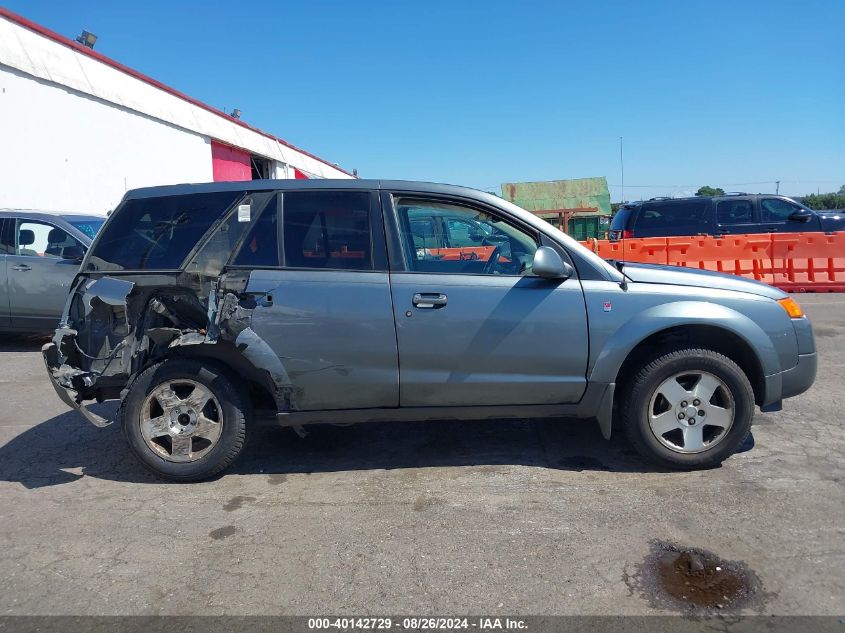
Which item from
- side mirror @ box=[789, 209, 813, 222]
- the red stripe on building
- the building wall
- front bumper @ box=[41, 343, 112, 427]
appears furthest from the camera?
the red stripe on building

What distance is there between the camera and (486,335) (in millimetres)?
3900

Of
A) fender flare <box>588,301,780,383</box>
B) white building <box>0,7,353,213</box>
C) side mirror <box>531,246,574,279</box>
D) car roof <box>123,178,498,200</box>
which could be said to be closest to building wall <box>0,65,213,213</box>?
white building <box>0,7,353,213</box>

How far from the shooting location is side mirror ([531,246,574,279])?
3.82 metres

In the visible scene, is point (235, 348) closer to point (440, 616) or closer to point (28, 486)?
point (28, 486)

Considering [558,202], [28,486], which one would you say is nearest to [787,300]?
[28,486]

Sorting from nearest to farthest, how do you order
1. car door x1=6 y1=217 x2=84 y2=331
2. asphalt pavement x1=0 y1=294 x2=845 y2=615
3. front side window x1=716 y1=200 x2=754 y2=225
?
asphalt pavement x1=0 y1=294 x2=845 y2=615
car door x1=6 y1=217 x2=84 y2=331
front side window x1=716 y1=200 x2=754 y2=225

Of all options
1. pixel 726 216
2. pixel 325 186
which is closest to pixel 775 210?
pixel 726 216

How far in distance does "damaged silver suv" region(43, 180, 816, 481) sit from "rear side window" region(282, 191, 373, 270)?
0.4 inches

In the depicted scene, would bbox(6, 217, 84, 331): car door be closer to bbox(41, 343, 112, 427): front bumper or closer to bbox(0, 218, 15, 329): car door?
bbox(0, 218, 15, 329): car door

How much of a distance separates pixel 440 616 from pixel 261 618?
77cm

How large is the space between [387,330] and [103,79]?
1520cm

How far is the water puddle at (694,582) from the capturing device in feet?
8.98

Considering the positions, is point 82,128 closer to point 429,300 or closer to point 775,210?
point 429,300

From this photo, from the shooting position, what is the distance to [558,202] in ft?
111
